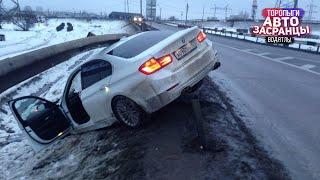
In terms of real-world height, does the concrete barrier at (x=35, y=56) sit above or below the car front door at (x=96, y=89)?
below

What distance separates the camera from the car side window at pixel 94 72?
749 cm

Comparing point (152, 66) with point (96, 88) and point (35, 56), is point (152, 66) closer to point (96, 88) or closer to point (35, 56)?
point (96, 88)

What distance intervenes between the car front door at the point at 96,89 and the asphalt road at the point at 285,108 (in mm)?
2775

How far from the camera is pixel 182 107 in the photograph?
8414 millimetres

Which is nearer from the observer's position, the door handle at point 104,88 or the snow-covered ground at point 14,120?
the door handle at point 104,88

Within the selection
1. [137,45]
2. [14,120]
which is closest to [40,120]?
[137,45]

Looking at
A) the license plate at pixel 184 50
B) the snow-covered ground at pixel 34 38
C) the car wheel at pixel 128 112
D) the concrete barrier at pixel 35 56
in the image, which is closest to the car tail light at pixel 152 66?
the license plate at pixel 184 50

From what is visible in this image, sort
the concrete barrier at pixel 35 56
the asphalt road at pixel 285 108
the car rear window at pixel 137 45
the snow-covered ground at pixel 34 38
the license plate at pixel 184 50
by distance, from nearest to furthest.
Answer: the asphalt road at pixel 285 108 → the license plate at pixel 184 50 → the car rear window at pixel 137 45 → the concrete barrier at pixel 35 56 → the snow-covered ground at pixel 34 38

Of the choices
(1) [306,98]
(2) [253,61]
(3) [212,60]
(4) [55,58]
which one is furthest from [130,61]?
(4) [55,58]

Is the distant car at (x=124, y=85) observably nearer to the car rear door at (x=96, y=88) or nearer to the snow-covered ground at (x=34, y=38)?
the car rear door at (x=96, y=88)

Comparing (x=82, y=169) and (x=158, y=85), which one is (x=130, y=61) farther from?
(x=82, y=169)

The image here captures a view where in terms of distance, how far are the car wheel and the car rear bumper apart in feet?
0.78

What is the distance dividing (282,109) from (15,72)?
10665mm

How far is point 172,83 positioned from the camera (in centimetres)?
692
